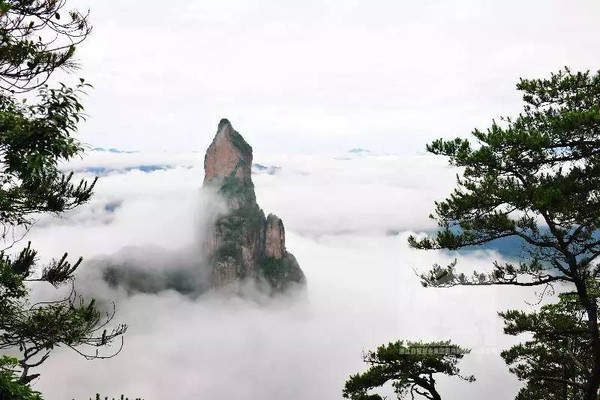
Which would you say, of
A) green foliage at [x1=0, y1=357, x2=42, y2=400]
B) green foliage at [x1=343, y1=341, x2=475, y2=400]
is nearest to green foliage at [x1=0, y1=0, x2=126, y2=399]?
green foliage at [x1=0, y1=357, x2=42, y2=400]

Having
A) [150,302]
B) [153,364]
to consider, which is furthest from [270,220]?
[153,364]

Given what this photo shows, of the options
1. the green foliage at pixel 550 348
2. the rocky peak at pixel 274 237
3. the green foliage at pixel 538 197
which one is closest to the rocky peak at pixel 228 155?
the rocky peak at pixel 274 237

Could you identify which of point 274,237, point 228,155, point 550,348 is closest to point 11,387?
point 550,348

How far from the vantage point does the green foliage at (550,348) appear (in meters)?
13.3

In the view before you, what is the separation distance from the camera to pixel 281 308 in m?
199

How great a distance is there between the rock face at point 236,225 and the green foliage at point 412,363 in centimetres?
15182

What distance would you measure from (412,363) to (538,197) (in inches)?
288

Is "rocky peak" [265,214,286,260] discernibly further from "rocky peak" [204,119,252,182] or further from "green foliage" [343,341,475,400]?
"green foliage" [343,341,475,400]

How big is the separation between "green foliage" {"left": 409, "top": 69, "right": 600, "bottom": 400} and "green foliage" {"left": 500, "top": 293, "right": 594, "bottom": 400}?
207 centimetres

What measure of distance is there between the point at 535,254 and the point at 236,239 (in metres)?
158

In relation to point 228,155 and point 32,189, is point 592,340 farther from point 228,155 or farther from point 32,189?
point 228,155

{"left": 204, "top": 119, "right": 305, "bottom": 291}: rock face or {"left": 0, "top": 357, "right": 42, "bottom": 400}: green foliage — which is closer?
{"left": 0, "top": 357, "right": 42, "bottom": 400}: green foliage

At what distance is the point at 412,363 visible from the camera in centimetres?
1464

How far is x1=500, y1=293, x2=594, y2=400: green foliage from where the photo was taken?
13273 mm
